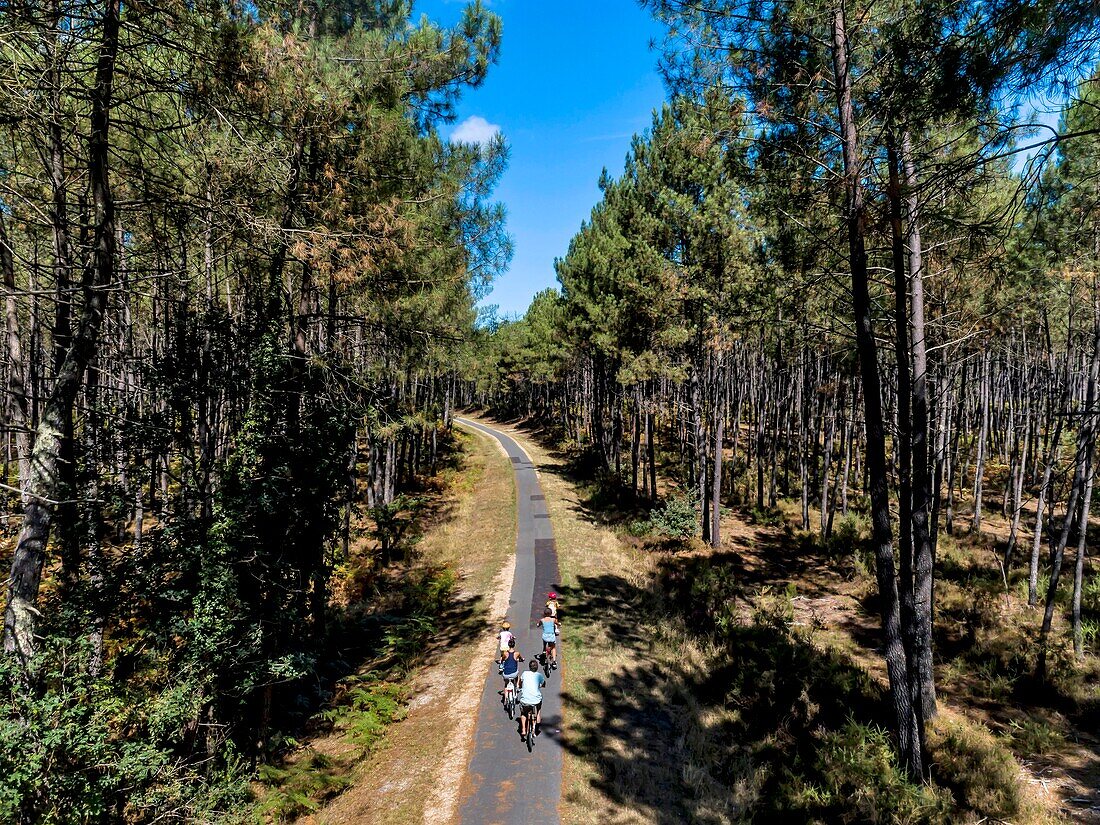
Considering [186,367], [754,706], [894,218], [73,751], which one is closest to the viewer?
[73,751]

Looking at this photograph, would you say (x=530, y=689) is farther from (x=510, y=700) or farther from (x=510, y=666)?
(x=510, y=700)

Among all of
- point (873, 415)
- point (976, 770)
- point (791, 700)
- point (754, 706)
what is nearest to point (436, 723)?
point (754, 706)

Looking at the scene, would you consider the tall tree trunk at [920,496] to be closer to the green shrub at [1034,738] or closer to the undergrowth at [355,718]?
the green shrub at [1034,738]

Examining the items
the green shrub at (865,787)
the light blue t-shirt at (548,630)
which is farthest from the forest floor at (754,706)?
the light blue t-shirt at (548,630)

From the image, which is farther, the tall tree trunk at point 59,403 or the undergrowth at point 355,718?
the undergrowth at point 355,718

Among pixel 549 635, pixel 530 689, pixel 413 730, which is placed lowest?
pixel 413 730

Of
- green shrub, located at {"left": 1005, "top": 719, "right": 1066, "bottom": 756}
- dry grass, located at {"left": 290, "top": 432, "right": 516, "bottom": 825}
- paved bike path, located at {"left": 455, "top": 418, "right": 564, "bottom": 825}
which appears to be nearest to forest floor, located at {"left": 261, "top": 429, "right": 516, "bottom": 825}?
dry grass, located at {"left": 290, "top": 432, "right": 516, "bottom": 825}
